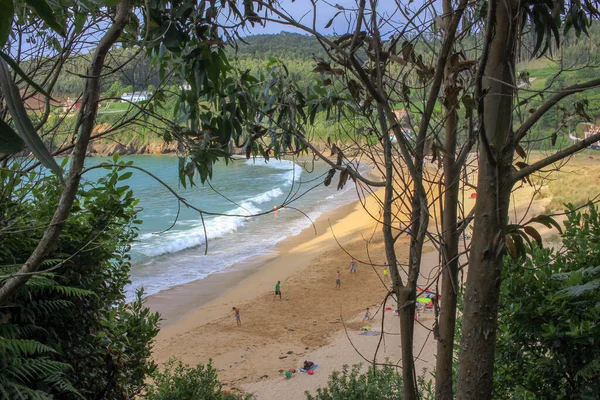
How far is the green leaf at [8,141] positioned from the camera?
1.49 feet

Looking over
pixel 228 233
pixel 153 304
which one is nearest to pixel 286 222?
pixel 228 233

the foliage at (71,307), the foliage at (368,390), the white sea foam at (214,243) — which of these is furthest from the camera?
the white sea foam at (214,243)

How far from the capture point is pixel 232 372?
8.77m

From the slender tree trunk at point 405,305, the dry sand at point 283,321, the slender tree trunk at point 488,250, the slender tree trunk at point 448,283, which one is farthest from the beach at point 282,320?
the slender tree trunk at point 488,250

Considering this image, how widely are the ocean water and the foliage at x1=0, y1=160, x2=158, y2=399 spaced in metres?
4.49

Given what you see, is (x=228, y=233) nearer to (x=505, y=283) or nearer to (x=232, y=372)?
(x=232, y=372)

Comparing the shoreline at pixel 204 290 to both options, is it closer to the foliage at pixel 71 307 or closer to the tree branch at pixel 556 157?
the foliage at pixel 71 307

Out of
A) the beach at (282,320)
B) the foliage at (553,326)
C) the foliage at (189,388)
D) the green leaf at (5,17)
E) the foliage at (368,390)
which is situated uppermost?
the green leaf at (5,17)

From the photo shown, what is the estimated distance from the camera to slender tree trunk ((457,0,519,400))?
142cm

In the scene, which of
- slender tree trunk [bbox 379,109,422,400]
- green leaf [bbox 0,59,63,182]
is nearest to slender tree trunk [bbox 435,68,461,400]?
slender tree trunk [bbox 379,109,422,400]

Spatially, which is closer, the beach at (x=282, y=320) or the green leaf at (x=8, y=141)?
the green leaf at (x=8, y=141)

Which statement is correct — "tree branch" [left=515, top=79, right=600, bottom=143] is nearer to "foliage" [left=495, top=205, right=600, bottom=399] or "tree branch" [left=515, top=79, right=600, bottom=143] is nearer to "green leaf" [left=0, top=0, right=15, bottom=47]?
"foliage" [left=495, top=205, right=600, bottom=399]

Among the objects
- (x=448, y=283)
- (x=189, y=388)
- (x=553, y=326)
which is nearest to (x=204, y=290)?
(x=189, y=388)

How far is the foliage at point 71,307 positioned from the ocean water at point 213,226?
4485mm
